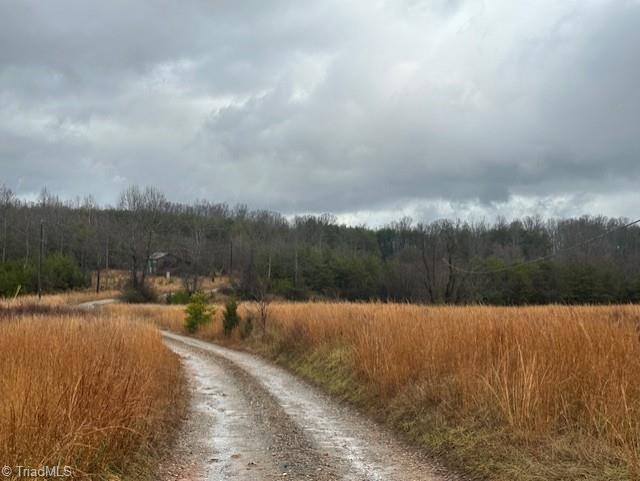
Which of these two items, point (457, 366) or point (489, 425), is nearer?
point (489, 425)

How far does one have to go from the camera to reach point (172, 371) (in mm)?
13930

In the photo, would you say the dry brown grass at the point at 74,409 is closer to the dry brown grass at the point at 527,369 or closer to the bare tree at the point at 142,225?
the dry brown grass at the point at 527,369

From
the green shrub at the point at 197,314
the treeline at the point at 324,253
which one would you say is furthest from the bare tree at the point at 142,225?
the green shrub at the point at 197,314

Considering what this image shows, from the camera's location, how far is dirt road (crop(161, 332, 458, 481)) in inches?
257

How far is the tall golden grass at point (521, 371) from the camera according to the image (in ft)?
21.2

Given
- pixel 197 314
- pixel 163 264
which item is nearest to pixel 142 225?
pixel 163 264

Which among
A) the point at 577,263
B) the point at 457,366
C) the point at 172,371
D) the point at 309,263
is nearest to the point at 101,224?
the point at 309,263

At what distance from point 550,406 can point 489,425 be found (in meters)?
0.79

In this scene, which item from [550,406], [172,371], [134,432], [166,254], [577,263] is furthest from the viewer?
[166,254]

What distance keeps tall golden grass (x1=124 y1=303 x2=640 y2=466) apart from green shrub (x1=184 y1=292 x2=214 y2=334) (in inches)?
767

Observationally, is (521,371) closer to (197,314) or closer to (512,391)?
(512,391)

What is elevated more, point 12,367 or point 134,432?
point 12,367

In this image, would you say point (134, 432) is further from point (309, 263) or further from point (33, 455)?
point (309, 263)

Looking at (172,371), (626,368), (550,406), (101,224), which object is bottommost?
(172,371)
